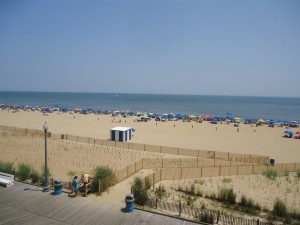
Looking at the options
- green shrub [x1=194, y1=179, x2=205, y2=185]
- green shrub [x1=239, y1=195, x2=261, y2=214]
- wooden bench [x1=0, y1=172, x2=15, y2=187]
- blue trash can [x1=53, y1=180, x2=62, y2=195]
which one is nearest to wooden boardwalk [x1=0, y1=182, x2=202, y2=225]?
blue trash can [x1=53, y1=180, x2=62, y2=195]

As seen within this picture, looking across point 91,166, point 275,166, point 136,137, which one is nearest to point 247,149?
point 275,166

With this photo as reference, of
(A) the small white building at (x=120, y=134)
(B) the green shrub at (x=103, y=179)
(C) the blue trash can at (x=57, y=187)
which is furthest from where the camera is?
(A) the small white building at (x=120, y=134)

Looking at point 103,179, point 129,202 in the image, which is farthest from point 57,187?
point 129,202

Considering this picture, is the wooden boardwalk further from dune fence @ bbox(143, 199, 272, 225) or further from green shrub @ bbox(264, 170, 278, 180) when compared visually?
green shrub @ bbox(264, 170, 278, 180)

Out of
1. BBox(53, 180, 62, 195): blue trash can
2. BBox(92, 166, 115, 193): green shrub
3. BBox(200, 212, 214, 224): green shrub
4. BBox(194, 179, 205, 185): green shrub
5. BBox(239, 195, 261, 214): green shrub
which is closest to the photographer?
BBox(200, 212, 214, 224): green shrub

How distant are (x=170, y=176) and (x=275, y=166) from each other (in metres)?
10.7

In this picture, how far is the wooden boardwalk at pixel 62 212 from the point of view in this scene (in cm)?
997

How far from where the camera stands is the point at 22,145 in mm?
28547

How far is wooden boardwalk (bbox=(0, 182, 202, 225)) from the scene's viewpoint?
32.7ft

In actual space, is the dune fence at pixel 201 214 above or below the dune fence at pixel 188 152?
above

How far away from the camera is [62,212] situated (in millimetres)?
10562

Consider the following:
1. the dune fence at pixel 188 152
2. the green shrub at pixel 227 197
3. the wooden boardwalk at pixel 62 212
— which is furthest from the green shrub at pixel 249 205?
the dune fence at pixel 188 152

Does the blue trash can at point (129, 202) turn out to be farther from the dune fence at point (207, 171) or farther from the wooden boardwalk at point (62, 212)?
the dune fence at point (207, 171)

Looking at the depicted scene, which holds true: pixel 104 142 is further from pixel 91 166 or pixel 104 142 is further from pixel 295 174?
pixel 295 174
